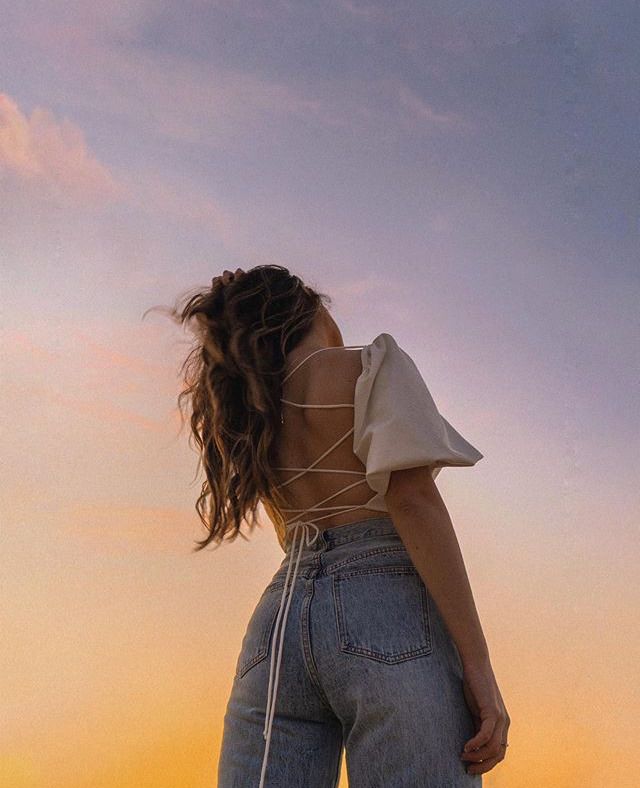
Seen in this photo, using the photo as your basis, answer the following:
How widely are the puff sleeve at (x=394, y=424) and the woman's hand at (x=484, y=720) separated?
36 centimetres

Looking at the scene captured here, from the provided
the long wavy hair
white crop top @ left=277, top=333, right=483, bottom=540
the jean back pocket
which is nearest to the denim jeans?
the jean back pocket

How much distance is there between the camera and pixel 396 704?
5.18 feet

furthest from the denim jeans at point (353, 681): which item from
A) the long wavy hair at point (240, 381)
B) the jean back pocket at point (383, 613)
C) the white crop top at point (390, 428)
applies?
the long wavy hair at point (240, 381)

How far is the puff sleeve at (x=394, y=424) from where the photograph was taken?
5.66 ft

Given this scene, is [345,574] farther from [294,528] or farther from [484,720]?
[484,720]

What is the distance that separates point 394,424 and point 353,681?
1.56ft

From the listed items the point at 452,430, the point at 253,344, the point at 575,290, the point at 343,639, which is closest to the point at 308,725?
the point at 343,639

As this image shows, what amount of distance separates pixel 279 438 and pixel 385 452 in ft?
1.02

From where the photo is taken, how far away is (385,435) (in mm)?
1737

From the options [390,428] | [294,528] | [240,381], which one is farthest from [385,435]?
[240,381]

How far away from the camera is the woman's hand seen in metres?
1.60

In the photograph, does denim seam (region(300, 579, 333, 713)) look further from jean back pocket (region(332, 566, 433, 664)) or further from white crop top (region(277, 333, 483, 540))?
white crop top (region(277, 333, 483, 540))

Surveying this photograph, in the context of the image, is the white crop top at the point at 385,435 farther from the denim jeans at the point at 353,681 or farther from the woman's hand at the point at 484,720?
the woman's hand at the point at 484,720

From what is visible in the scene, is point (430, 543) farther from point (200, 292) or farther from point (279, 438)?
point (200, 292)
